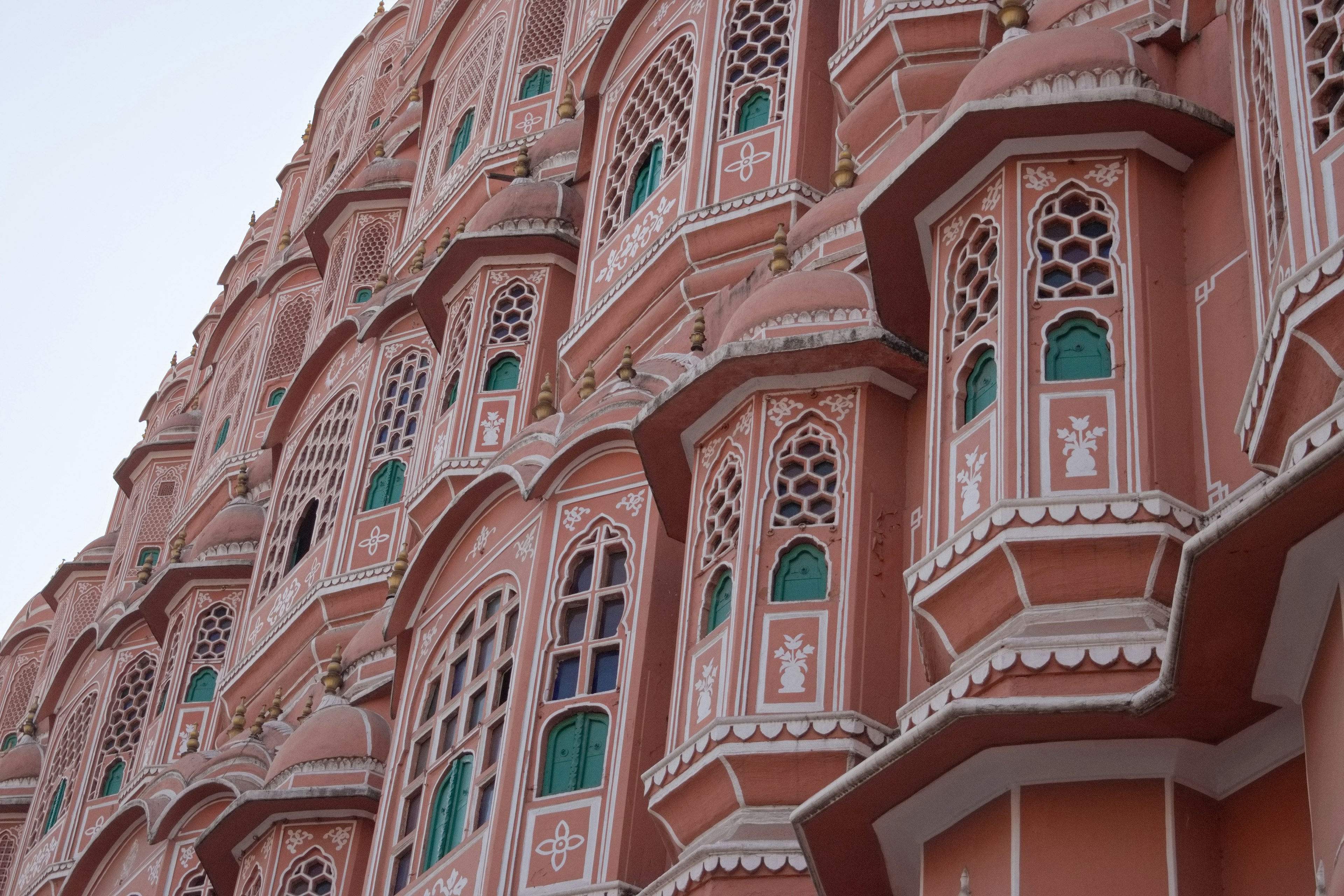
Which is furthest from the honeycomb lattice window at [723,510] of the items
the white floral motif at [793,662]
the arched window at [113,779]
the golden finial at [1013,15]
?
the arched window at [113,779]

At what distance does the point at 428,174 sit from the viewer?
2525 cm

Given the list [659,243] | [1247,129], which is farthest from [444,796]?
[1247,129]

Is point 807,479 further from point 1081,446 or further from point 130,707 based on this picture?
point 130,707

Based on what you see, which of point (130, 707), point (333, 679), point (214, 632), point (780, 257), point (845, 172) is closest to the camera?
point (780, 257)

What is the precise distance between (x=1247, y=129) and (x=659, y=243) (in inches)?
257

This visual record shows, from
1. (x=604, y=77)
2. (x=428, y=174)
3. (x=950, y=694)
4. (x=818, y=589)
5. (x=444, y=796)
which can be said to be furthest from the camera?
(x=428, y=174)

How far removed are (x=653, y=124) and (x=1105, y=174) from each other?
731 centimetres

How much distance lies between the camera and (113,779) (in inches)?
989

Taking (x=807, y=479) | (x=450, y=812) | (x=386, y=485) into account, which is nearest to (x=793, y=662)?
(x=807, y=479)

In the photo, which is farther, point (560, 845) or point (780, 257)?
point (780, 257)

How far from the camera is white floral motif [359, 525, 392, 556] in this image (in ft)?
66.9

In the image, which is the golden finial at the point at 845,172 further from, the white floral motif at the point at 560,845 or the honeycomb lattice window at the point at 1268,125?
the white floral motif at the point at 560,845

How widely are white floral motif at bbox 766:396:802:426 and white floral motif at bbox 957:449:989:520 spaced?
2122mm

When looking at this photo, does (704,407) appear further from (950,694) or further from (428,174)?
(428,174)
